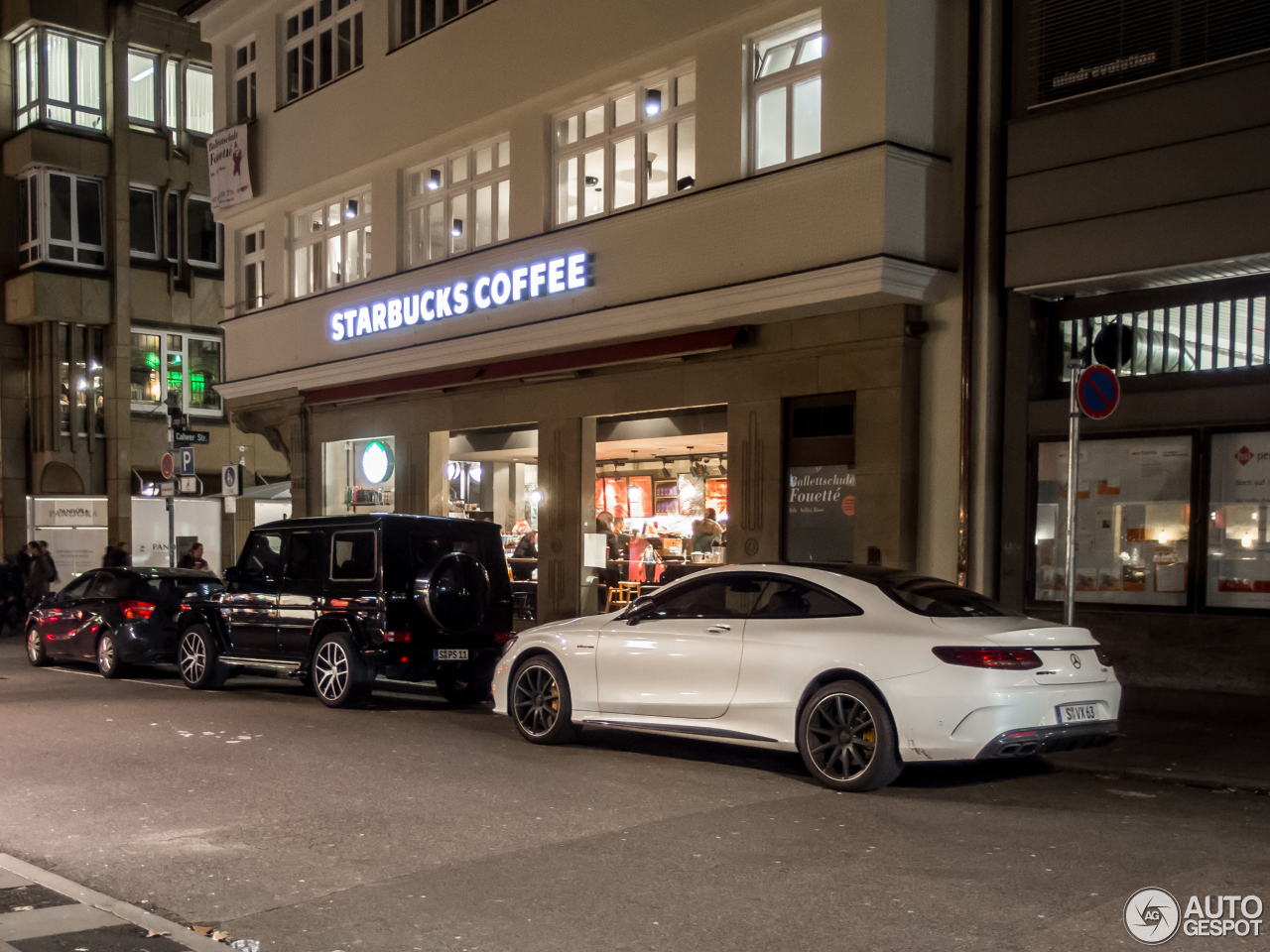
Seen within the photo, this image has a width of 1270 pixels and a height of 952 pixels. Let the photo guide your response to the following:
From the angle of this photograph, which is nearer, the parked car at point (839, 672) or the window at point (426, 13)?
the parked car at point (839, 672)

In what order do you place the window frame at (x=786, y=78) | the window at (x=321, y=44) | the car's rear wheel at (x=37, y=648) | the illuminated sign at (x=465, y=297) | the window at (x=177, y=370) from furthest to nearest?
the window at (x=177, y=370) < the window at (x=321, y=44) < the illuminated sign at (x=465, y=297) < the car's rear wheel at (x=37, y=648) < the window frame at (x=786, y=78)

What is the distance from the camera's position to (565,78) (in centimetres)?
1833

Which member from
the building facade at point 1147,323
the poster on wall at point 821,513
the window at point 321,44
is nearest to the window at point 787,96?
the building facade at point 1147,323

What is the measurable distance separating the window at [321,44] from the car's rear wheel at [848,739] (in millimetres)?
17315

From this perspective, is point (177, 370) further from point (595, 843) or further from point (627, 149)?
point (595, 843)

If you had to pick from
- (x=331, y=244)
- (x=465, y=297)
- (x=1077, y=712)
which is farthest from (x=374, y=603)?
(x=331, y=244)

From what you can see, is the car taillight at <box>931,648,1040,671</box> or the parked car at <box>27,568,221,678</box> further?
the parked car at <box>27,568,221,678</box>

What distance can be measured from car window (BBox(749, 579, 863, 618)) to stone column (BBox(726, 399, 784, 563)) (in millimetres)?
6735

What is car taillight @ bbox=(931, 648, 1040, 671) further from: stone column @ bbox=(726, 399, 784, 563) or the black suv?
stone column @ bbox=(726, 399, 784, 563)

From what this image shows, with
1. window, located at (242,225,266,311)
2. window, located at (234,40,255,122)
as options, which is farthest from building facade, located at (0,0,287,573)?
window, located at (234,40,255,122)

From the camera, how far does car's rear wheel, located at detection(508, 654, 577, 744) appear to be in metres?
10.4

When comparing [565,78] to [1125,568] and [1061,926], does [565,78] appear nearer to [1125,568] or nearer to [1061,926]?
[1125,568]

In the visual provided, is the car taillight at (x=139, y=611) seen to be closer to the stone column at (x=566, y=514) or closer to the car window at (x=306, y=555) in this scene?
the car window at (x=306, y=555)

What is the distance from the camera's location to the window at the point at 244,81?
83.7 ft
